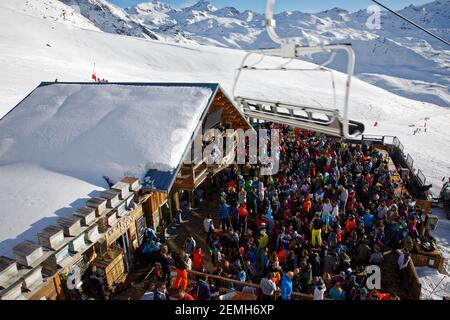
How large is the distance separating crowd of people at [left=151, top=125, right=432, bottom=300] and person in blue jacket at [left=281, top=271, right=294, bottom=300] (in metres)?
0.02

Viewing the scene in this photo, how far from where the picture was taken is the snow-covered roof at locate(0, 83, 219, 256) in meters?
8.80

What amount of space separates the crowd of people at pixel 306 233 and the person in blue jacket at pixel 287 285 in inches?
0.9

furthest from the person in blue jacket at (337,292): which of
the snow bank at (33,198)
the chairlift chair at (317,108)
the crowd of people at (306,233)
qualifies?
the snow bank at (33,198)

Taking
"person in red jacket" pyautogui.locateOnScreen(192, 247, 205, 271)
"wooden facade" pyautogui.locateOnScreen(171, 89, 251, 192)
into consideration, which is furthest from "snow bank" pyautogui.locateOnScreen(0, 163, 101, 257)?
"person in red jacket" pyautogui.locateOnScreen(192, 247, 205, 271)

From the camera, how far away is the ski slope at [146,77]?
23797mm

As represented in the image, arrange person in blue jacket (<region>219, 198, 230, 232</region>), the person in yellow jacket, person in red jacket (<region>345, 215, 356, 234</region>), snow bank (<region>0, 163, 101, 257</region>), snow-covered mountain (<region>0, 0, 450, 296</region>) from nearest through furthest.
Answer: snow bank (<region>0, 163, 101, 257</region>), snow-covered mountain (<region>0, 0, 450, 296</region>), the person in yellow jacket, person in red jacket (<region>345, 215, 356, 234</region>), person in blue jacket (<region>219, 198, 230, 232</region>)

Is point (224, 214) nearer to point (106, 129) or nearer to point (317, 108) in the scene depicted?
point (106, 129)

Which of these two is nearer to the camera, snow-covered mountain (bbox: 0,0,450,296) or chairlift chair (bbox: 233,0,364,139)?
chairlift chair (bbox: 233,0,364,139)

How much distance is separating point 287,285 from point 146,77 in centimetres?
4690

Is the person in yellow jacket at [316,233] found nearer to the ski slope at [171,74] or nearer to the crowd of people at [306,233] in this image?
the crowd of people at [306,233]

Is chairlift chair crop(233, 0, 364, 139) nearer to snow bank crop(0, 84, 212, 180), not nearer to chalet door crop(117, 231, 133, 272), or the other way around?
snow bank crop(0, 84, 212, 180)

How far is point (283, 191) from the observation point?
1274cm
